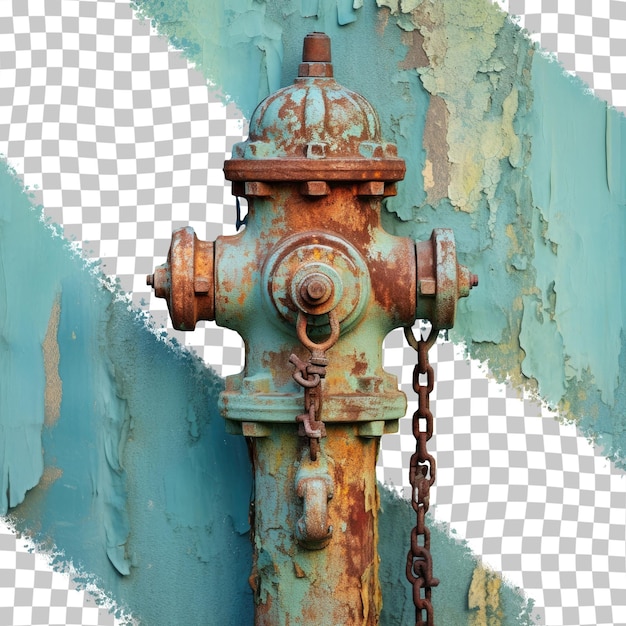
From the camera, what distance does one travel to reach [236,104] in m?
2.69

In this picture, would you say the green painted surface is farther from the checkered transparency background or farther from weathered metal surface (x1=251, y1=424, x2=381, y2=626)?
weathered metal surface (x1=251, y1=424, x2=381, y2=626)

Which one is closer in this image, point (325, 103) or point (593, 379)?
point (325, 103)

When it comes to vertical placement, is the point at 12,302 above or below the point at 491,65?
below

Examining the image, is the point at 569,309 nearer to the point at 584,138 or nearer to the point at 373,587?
the point at 584,138

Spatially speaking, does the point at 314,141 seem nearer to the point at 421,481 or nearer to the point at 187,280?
the point at 187,280

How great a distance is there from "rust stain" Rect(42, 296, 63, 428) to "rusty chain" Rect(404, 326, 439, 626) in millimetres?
782

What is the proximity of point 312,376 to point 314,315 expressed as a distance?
124mm

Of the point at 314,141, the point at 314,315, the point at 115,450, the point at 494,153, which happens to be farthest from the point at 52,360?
the point at 494,153

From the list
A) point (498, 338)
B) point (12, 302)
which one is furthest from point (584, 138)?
point (12, 302)

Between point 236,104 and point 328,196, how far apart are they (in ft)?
1.37

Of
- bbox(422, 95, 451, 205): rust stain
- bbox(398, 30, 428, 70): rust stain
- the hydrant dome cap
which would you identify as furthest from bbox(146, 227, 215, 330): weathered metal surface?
bbox(398, 30, 428, 70): rust stain

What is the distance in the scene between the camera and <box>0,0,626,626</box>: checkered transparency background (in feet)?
8.82

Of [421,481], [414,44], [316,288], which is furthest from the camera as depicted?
[414,44]

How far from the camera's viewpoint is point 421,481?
2525 millimetres
